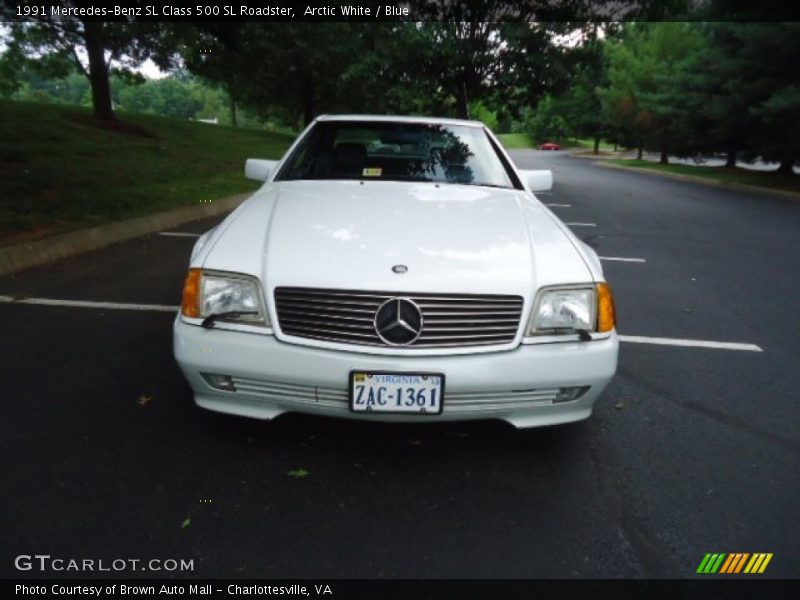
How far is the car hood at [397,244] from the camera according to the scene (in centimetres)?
225

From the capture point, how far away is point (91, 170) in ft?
35.0

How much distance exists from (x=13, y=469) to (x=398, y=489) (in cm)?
158

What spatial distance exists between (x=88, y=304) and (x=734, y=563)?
175 inches

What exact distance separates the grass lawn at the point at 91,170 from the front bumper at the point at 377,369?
15.5 ft

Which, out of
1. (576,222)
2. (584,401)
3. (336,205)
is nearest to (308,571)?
(584,401)

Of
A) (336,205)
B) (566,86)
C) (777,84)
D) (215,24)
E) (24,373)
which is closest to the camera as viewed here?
(336,205)

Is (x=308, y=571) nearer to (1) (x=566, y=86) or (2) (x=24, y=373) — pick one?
(2) (x=24, y=373)

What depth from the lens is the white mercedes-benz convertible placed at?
218 cm

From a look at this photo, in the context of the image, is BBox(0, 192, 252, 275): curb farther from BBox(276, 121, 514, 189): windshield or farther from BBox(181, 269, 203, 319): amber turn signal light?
BBox(181, 269, 203, 319): amber turn signal light

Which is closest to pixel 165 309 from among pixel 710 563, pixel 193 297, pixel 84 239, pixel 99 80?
pixel 193 297

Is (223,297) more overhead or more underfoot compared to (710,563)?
more overhead

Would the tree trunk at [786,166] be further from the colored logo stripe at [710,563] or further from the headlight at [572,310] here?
the colored logo stripe at [710,563]

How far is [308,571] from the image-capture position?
1905 millimetres

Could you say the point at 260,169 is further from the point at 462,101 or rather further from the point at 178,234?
the point at 462,101
